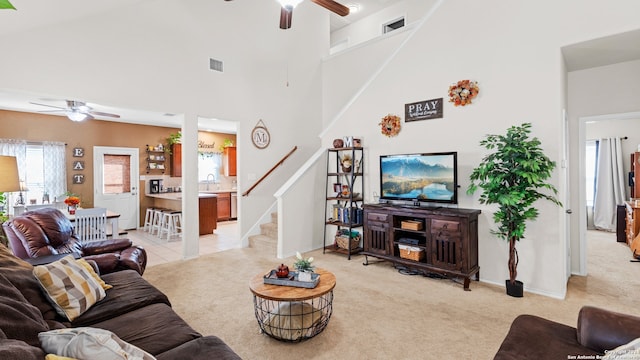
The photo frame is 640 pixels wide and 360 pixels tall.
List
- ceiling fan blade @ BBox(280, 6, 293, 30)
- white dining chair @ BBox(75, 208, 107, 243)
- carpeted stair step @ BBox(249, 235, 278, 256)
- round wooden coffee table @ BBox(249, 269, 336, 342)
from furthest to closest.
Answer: carpeted stair step @ BBox(249, 235, 278, 256) → white dining chair @ BBox(75, 208, 107, 243) → ceiling fan blade @ BBox(280, 6, 293, 30) → round wooden coffee table @ BBox(249, 269, 336, 342)

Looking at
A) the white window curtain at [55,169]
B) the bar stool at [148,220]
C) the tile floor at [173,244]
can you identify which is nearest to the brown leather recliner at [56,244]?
the tile floor at [173,244]

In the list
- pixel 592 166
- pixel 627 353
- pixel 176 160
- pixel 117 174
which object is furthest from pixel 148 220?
pixel 592 166

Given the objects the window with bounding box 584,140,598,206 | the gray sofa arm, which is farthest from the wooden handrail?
the window with bounding box 584,140,598,206

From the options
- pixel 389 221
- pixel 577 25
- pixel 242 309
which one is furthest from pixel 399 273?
pixel 577 25

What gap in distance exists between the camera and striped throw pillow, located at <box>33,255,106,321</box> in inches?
74.5

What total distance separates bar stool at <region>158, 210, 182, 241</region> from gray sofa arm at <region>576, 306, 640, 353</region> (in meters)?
6.33

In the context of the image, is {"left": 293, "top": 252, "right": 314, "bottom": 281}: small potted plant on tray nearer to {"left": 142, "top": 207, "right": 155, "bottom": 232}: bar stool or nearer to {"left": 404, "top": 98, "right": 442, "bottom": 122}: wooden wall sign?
{"left": 404, "top": 98, "right": 442, "bottom": 122}: wooden wall sign

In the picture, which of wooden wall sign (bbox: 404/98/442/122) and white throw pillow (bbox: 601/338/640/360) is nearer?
white throw pillow (bbox: 601/338/640/360)

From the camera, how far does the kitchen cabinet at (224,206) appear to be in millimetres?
8477

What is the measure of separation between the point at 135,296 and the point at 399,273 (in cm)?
303

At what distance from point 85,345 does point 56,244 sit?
8.88 feet

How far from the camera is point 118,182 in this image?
7.40 meters

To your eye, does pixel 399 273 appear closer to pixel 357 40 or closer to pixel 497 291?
pixel 497 291

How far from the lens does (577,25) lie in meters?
3.16
